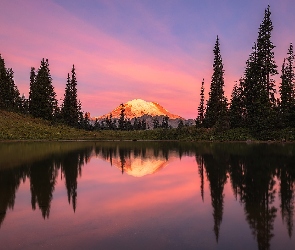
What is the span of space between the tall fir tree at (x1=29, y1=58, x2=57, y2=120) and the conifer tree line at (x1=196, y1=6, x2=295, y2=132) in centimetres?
4151

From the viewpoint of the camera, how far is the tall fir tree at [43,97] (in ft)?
258

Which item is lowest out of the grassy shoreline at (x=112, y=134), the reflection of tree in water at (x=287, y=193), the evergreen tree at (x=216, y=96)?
the reflection of tree in water at (x=287, y=193)

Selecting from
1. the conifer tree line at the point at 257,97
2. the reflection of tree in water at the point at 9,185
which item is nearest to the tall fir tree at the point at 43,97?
the conifer tree line at the point at 257,97

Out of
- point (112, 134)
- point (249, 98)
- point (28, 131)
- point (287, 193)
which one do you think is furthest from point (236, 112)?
point (287, 193)

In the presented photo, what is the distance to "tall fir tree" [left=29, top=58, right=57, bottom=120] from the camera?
7869cm

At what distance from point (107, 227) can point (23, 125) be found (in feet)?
201

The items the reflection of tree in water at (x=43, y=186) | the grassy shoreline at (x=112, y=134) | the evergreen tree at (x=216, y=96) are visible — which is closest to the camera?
the reflection of tree in water at (x=43, y=186)

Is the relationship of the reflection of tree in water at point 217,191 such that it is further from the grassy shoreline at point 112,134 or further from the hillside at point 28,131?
the hillside at point 28,131

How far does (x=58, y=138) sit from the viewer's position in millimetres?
62000

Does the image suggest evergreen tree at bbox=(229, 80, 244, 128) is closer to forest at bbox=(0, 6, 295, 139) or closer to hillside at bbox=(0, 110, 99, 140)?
forest at bbox=(0, 6, 295, 139)

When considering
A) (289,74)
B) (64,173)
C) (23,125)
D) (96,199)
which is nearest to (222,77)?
(289,74)

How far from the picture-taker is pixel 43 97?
79750 mm

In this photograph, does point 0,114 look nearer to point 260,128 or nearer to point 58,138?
point 58,138

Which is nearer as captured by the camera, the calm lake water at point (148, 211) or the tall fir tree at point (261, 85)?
the calm lake water at point (148, 211)
